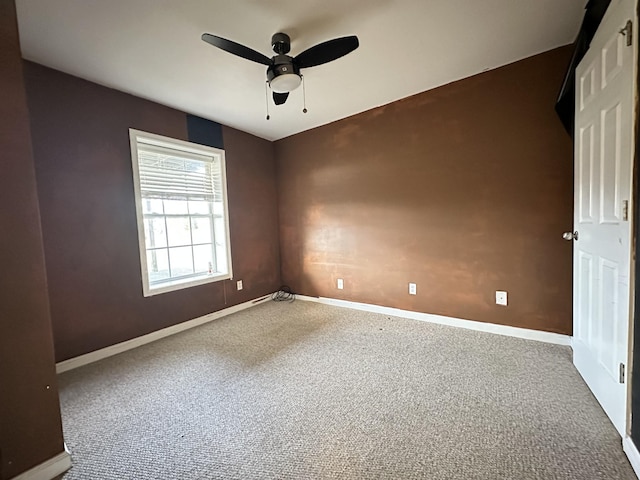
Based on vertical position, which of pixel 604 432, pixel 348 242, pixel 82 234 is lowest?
pixel 604 432

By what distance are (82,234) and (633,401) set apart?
363 centimetres

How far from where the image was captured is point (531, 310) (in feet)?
8.02

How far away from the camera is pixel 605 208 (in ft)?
4.89

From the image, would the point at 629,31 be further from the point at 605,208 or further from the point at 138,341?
the point at 138,341

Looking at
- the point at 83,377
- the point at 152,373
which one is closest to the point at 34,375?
the point at 152,373

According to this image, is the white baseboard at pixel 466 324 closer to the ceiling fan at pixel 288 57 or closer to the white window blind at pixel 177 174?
the white window blind at pixel 177 174

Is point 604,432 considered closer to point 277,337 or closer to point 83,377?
point 277,337

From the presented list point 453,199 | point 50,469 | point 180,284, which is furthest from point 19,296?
point 453,199

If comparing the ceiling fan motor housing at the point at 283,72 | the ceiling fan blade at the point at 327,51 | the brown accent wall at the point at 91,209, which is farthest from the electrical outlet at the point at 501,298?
the brown accent wall at the point at 91,209

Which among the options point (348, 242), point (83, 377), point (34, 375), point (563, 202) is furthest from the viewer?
point (348, 242)

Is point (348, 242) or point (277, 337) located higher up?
point (348, 242)

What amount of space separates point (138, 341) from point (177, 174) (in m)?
1.75

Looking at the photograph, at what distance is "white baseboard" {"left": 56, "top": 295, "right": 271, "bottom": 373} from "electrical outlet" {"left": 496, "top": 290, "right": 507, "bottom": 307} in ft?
9.49

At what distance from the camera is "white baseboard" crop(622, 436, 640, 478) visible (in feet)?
3.77
